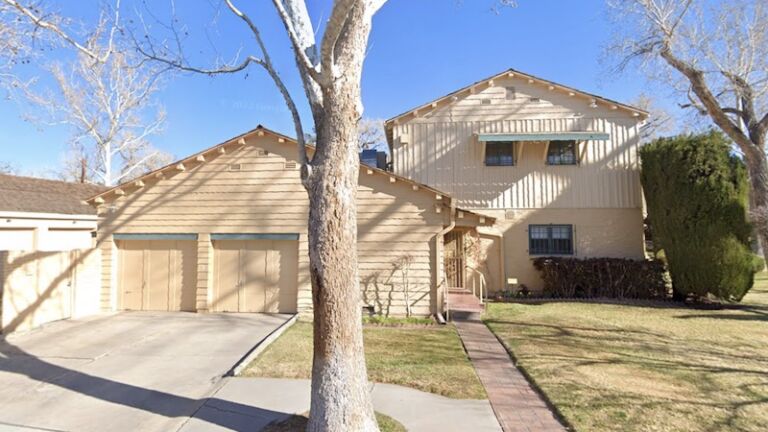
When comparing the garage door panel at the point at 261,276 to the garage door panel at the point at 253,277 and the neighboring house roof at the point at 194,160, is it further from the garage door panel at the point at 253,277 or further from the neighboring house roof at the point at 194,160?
the neighboring house roof at the point at 194,160

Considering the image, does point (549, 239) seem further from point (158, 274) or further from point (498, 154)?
point (158, 274)

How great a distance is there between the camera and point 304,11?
13.5 feet

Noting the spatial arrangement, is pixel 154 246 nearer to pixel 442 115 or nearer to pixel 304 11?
pixel 304 11

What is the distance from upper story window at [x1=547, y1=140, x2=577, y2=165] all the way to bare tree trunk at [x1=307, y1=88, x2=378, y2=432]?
38.0ft

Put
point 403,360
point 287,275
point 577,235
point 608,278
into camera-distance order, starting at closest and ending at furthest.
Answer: point 403,360 → point 287,275 → point 608,278 → point 577,235

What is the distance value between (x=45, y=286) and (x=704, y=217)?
16736 mm

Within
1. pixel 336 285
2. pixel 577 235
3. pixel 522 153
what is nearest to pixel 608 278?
pixel 577 235

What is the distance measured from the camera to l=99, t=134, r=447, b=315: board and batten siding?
9648 millimetres

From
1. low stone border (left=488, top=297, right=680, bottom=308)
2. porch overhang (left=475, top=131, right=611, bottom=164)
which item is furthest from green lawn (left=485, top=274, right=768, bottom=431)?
porch overhang (left=475, top=131, right=611, bottom=164)

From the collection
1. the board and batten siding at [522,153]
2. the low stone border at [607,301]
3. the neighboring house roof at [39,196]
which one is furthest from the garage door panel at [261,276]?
the low stone border at [607,301]

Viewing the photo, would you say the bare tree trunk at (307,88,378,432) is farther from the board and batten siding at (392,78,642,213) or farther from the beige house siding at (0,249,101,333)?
the board and batten siding at (392,78,642,213)

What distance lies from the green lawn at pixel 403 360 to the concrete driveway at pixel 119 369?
0.65m

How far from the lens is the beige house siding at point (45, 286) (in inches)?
288

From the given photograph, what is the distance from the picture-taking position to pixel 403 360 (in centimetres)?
631
